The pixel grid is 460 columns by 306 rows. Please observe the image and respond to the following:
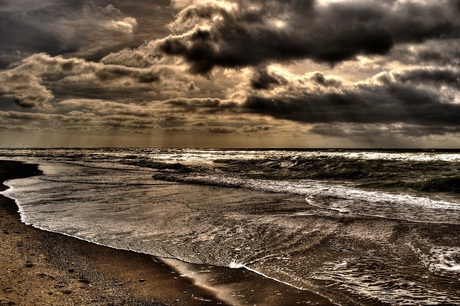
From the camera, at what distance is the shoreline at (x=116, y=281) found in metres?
4.50

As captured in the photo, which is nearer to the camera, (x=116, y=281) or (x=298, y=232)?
(x=116, y=281)

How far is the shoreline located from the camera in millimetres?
4500

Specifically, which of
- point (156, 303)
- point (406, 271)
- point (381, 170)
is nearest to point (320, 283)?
point (406, 271)

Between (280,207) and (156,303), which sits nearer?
(156,303)

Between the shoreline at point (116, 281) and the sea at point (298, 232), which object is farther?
the sea at point (298, 232)

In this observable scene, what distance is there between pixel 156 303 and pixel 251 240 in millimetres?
3504

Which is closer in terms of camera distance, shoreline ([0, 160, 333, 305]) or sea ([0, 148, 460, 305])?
shoreline ([0, 160, 333, 305])

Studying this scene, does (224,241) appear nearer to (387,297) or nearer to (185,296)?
(185,296)

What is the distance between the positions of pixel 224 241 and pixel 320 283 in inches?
109

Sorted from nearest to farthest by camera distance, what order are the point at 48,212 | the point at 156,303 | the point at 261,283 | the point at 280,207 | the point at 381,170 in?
the point at 156,303 → the point at 261,283 → the point at 48,212 → the point at 280,207 → the point at 381,170

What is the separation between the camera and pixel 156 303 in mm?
4434

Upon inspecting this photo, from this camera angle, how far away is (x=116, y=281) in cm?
520

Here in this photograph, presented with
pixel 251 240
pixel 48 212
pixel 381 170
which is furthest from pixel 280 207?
pixel 381 170

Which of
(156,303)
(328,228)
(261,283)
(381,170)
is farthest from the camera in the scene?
(381,170)
